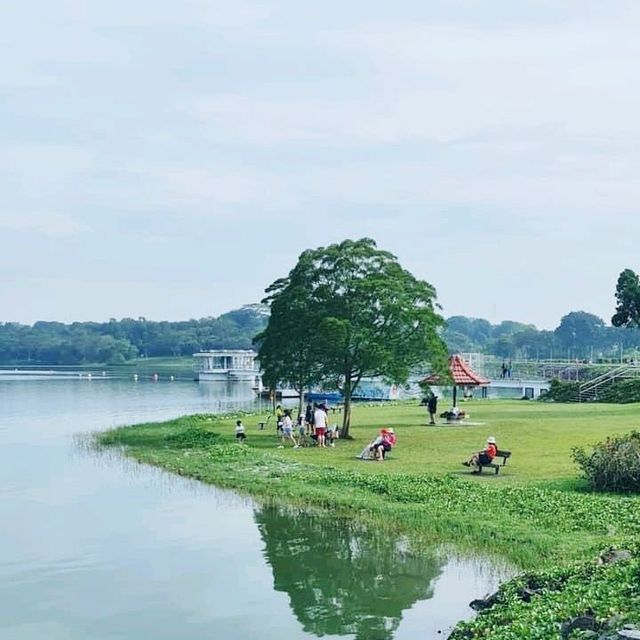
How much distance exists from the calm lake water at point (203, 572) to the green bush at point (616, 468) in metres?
6.06

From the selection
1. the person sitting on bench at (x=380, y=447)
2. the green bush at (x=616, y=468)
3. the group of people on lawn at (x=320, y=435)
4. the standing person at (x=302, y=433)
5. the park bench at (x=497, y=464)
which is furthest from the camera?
the standing person at (x=302, y=433)

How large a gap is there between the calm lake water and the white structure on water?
11763 centimetres

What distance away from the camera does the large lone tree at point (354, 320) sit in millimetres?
36500

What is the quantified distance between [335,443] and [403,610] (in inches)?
832

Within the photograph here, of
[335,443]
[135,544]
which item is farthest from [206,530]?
[335,443]

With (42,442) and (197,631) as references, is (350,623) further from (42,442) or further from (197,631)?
(42,442)

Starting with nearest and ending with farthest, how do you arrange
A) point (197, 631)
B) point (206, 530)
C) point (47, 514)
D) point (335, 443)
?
point (197, 631)
point (206, 530)
point (47, 514)
point (335, 443)

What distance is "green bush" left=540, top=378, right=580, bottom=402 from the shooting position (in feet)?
219

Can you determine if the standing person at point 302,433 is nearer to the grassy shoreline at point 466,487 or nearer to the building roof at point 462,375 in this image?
the grassy shoreline at point 466,487

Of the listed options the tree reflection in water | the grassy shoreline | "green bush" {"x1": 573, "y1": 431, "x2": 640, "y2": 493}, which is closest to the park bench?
the grassy shoreline

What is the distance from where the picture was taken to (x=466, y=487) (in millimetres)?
23188

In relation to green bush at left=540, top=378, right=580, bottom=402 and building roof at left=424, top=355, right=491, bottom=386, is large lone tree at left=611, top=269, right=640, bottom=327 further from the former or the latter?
building roof at left=424, top=355, right=491, bottom=386

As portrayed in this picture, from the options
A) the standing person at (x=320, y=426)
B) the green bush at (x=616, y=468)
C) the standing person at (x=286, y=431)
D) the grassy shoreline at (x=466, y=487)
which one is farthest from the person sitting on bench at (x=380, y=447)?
the green bush at (x=616, y=468)

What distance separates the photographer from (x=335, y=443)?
36.1 metres
